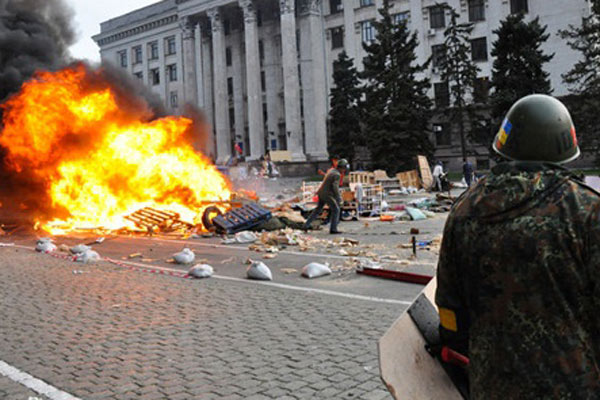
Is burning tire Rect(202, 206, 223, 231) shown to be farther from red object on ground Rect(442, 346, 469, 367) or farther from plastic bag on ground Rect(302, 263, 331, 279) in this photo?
red object on ground Rect(442, 346, 469, 367)

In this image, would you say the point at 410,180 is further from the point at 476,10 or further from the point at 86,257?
the point at 476,10

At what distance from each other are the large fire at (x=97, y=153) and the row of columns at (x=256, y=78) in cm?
3448

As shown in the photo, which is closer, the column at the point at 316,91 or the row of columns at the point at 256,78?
the row of columns at the point at 256,78

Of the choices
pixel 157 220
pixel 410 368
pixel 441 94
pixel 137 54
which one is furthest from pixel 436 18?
pixel 410 368

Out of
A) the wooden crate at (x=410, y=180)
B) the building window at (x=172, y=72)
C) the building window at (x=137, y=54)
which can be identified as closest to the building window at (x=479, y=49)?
the wooden crate at (x=410, y=180)

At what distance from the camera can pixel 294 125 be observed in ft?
174

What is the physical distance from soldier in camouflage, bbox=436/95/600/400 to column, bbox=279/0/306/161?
50.0m

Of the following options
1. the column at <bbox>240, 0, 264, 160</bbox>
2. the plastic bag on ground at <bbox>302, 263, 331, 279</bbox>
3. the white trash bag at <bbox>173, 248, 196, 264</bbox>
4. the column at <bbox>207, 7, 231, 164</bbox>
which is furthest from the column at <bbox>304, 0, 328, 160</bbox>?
the plastic bag on ground at <bbox>302, 263, 331, 279</bbox>

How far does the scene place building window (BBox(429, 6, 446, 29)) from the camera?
5006 cm

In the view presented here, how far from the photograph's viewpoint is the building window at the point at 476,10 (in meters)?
48.1

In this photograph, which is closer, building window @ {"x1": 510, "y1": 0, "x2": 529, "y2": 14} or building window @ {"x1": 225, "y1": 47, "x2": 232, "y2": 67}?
building window @ {"x1": 510, "y1": 0, "x2": 529, "y2": 14}

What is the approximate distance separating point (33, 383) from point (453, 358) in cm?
376

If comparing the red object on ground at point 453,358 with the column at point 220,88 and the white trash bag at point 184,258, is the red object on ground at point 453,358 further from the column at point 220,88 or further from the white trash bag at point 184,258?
the column at point 220,88

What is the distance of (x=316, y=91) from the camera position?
5478 centimetres
